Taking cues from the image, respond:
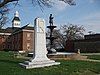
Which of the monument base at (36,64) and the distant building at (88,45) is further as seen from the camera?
the distant building at (88,45)

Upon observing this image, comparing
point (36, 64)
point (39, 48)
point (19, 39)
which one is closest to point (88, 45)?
point (19, 39)

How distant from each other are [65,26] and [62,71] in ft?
247

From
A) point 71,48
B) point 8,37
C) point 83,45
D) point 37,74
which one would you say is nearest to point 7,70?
point 37,74

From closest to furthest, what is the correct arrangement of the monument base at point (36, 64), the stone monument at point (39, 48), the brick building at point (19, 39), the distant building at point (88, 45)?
the monument base at point (36, 64)
the stone monument at point (39, 48)
the distant building at point (88, 45)
the brick building at point (19, 39)

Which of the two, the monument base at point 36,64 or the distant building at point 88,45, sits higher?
the distant building at point 88,45

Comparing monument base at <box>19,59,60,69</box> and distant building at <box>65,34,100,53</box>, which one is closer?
monument base at <box>19,59,60,69</box>

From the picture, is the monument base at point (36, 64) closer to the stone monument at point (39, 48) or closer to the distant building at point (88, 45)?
the stone monument at point (39, 48)

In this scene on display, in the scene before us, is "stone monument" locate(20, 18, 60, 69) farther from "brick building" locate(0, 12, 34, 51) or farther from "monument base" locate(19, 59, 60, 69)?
"brick building" locate(0, 12, 34, 51)

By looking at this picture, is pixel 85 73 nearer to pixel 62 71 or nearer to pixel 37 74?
pixel 62 71

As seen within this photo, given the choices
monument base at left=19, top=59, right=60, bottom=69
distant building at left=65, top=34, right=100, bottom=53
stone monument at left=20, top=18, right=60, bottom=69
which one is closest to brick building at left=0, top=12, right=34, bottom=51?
distant building at left=65, top=34, right=100, bottom=53

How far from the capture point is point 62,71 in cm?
1542

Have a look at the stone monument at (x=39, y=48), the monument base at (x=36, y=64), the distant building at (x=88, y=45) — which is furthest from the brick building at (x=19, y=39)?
the monument base at (x=36, y=64)

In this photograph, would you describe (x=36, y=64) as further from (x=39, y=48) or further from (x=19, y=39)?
(x=19, y=39)

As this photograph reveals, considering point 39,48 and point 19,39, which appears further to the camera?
point 19,39
